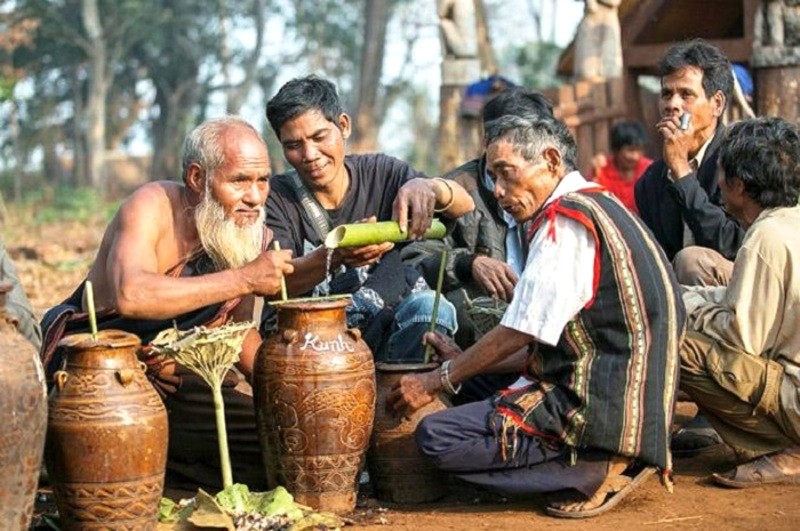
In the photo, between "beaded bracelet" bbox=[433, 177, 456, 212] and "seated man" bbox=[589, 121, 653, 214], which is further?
"seated man" bbox=[589, 121, 653, 214]

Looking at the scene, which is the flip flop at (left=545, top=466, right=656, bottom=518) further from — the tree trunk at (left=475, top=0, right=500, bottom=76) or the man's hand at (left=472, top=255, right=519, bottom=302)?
the tree trunk at (left=475, top=0, right=500, bottom=76)

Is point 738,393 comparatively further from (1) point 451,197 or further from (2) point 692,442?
(1) point 451,197

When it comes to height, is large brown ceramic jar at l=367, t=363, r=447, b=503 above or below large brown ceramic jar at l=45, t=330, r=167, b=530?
below

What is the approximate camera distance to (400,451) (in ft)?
17.7

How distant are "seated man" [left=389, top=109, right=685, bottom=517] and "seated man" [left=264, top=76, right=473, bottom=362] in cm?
76

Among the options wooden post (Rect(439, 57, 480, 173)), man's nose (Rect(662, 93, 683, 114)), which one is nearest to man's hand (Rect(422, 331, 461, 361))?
man's nose (Rect(662, 93, 683, 114))

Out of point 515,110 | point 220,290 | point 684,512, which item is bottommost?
point 684,512

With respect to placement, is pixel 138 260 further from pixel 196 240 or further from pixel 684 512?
pixel 684 512

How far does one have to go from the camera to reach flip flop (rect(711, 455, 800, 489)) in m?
5.56

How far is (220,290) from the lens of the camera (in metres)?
5.11

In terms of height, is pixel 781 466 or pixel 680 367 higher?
pixel 680 367

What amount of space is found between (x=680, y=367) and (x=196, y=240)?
2.14 m

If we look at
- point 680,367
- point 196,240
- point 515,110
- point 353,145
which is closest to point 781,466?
point 680,367

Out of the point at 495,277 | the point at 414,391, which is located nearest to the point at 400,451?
the point at 414,391
